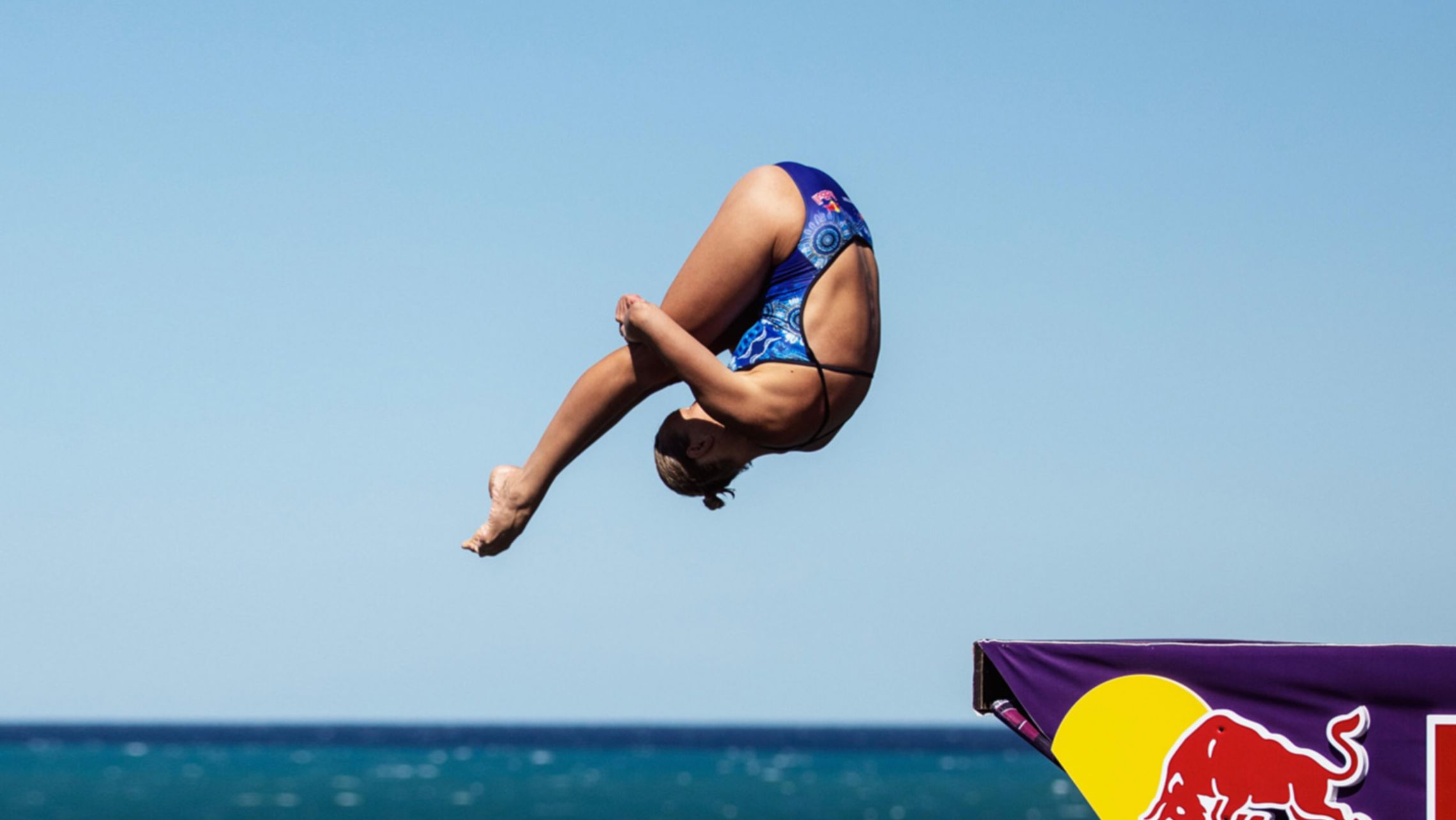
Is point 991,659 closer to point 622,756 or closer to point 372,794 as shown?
point 372,794

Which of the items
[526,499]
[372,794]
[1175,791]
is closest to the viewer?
[526,499]

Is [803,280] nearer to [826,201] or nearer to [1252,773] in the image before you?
[826,201]

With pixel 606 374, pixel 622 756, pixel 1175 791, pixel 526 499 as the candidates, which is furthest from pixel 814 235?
pixel 622 756

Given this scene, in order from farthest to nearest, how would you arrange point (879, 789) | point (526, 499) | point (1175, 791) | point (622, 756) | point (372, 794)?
point (622, 756) < point (879, 789) < point (372, 794) < point (1175, 791) < point (526, 499)

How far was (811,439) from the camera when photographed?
8.09 metres

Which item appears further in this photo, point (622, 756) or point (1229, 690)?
point (622, 756)

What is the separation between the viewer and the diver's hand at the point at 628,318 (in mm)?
7793

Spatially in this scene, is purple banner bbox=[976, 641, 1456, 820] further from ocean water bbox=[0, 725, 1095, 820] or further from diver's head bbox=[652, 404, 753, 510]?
ocean water bbox=[0, 725, 1095, 820]

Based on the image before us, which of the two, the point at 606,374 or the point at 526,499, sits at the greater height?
the point at 606,374

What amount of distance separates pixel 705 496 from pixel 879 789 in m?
87.6

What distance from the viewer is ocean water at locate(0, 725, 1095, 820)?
249 feet

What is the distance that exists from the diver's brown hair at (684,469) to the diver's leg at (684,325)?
0.23 m

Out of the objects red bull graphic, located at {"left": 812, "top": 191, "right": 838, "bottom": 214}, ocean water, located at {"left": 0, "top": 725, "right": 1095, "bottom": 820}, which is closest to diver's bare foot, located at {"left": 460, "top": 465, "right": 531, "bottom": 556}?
red bull graphic, located at {"left": 812, "top": 191, "right": 838, "bottom": 214}

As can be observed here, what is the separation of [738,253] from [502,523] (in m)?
1.58
